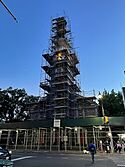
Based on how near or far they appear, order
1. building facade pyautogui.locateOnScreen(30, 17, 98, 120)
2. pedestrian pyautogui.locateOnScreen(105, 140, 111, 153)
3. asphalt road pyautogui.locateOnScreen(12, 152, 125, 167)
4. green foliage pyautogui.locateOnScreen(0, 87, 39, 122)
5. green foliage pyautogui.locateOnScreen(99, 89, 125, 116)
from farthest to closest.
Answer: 1. green foliage pyautogui.locateOnScreen(0, 87, 39, 122)
2. green foliage pyautogui.locateOnScreen(99, 89, 125, 116)
3. building facade pyautogui.locateOnScreen(30, 17, 98, 120)
4. pedestrian pyautogui.locateOnScreen(105, 140, 111, 153)
5. asphalt road pyautogui.locateOnScreen(12, 152, 125, 167)

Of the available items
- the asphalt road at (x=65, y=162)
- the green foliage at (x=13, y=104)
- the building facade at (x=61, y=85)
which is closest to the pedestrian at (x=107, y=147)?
the asphalt road at (x=65, y=162)

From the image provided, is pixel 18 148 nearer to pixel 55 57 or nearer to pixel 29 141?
pixel 29 141

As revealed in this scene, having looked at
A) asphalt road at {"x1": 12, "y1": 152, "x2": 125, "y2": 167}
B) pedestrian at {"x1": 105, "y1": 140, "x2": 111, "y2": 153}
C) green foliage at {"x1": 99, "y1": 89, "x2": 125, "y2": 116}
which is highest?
green foliage at {"x1": 99, "y1": 89, "x2": 125, "y2": 116}

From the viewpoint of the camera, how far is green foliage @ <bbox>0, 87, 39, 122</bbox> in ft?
177

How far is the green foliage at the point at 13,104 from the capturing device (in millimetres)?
53875

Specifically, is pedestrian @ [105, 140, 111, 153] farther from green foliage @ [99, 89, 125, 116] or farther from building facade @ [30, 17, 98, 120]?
green foliage @ [99, 89, 125, 116]

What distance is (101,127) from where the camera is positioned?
27.9m

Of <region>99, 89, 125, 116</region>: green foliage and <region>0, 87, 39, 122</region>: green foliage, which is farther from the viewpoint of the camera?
<region>0, 87, 39, 122</region>: green foliage

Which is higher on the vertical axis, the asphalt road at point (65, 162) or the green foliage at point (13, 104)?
the green foliage at point (13, 104)

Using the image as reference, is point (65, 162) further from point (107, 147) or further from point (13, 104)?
point (13, 104)

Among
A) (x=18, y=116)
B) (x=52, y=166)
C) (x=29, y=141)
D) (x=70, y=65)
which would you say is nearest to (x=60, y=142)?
(x=29, y=141)

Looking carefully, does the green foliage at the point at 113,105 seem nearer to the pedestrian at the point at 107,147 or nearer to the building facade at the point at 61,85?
the building facade at the point at 61,85

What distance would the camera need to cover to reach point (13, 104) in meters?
55.2

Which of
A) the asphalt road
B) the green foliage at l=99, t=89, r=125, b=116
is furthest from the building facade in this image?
the asphalt road
